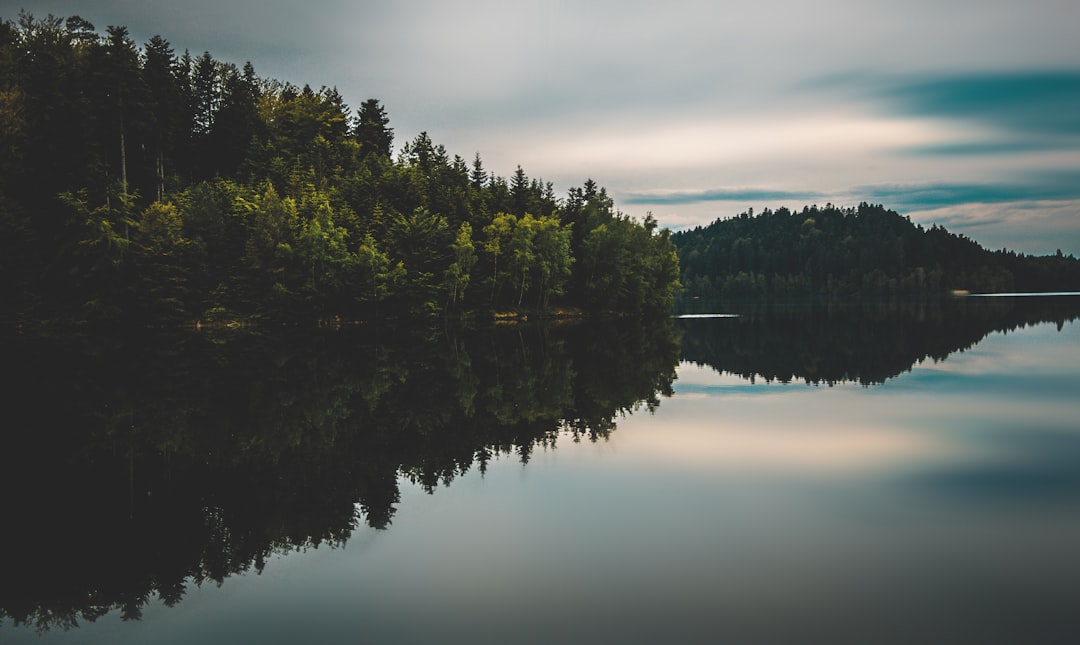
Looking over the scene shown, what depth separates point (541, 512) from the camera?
13672 mm

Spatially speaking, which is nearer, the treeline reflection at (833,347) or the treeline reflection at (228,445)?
the treeline reflection at (228,445)

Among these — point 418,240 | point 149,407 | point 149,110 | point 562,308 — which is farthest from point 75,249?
point 562,308

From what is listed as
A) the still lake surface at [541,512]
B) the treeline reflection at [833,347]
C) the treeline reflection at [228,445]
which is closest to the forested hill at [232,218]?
the treeline reflection at [228,445]

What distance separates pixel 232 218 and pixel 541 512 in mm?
70974

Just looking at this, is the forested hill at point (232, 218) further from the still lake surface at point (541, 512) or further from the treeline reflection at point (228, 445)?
the still lake surface at point (541, 512)

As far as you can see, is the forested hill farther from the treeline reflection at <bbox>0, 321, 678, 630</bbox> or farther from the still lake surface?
the still lake surface

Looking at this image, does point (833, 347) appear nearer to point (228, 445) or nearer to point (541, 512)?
point (541, 512)

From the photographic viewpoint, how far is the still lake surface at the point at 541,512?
9.02m

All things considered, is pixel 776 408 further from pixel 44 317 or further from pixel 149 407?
pixel 44 317

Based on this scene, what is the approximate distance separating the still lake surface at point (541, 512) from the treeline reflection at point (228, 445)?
10 cm

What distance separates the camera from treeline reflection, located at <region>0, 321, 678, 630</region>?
36.6 feet

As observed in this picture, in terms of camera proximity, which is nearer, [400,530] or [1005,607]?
[1005,607]

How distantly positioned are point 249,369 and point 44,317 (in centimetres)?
3873

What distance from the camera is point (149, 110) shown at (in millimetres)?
75500
